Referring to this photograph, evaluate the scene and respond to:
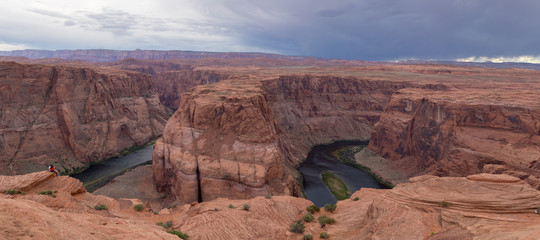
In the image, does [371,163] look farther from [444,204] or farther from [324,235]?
[324,235]

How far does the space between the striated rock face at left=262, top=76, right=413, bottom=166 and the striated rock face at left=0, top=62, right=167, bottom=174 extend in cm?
4105

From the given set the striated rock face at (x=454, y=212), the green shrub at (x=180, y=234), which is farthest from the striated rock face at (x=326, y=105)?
the green shrub at (x=180, y=234)

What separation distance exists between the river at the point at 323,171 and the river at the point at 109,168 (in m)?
35.4

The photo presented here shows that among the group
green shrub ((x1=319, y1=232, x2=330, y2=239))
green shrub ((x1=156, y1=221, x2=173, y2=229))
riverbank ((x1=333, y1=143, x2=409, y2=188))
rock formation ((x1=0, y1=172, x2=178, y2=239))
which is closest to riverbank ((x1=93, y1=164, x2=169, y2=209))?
rock formation ((x1=0, y1=172, x2=178, y2=239))

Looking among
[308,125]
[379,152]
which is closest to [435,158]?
[379,152]

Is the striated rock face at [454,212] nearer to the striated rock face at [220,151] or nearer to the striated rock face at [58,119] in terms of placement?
the striated rock face at [220,151]

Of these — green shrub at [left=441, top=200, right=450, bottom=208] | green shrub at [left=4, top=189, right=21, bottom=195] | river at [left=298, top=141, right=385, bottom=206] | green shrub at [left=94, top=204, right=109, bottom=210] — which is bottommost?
river at [left=298, top=141, right=385, bottom=206]

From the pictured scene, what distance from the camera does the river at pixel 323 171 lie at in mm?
43634

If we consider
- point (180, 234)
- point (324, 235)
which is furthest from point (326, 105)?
point (180, 234)

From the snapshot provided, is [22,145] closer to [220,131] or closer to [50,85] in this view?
[50,85]

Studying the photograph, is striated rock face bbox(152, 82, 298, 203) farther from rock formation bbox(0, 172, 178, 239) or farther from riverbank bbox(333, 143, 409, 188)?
riverbank bbox(333, 143, 409, 188)

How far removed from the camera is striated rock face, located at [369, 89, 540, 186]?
36.2 meters

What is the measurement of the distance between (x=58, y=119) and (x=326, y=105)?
70835mm

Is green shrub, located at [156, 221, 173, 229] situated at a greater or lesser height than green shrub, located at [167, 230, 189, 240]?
lesser
